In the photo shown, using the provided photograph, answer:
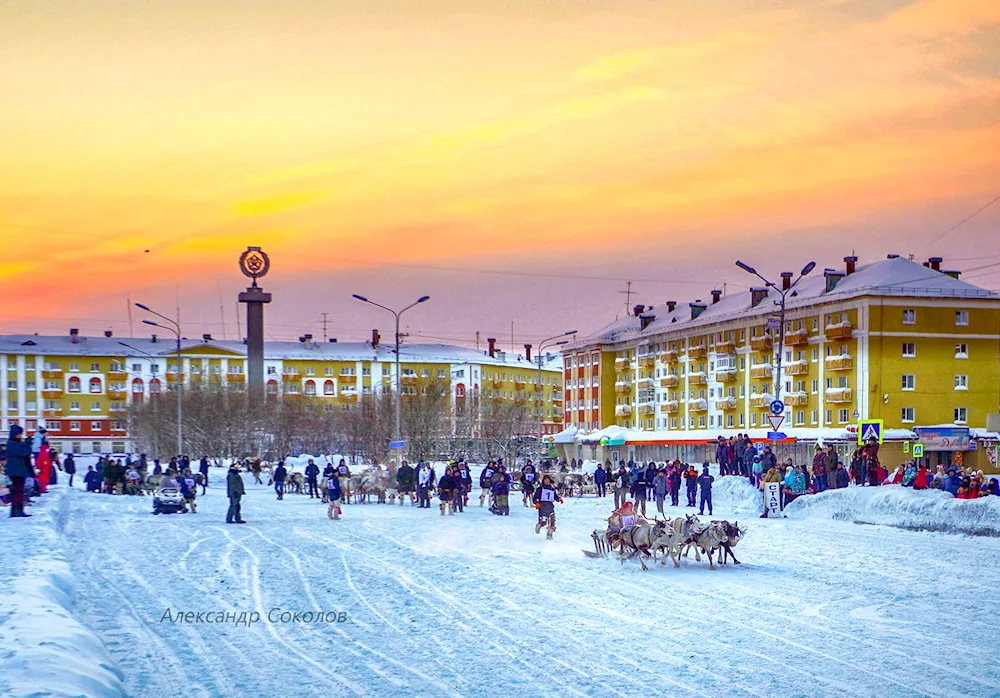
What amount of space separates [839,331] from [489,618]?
63346 millimetres

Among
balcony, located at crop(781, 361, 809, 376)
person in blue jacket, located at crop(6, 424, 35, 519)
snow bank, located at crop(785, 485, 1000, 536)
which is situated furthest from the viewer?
balcony, located at crop(781, 361, 809, 376)

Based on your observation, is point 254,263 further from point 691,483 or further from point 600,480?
point 691,483

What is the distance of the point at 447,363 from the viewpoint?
157 metres

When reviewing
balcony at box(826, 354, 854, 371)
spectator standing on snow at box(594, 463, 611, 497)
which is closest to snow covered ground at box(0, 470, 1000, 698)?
spectator standing on snow at box(594, 463, 611, 497)

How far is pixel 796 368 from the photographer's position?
8094 centimetres

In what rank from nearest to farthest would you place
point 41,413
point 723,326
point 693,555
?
point 693,555
point 723,326
point 41,413

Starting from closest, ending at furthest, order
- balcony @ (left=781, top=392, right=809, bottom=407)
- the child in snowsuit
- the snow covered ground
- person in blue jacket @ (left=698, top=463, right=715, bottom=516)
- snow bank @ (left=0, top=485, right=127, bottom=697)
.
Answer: snow bank @ (left=0, top=485, right=127, bottom=697) → the snow covered ground → the child in snowsuit → person in blue jacket @ (left=698, top=463, right=715, bottom=516) → balcony @ (left=781, top=392, right=809, bottom=407)

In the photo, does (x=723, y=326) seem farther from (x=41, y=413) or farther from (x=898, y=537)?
(x=41, y=413)

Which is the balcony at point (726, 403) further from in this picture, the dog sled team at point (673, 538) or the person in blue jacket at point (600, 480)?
the dog sled team at point (673, 538)

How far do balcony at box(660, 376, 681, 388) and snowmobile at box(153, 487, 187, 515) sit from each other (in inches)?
2489

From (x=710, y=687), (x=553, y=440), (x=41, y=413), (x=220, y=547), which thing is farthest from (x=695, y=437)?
(x=41, y=413)

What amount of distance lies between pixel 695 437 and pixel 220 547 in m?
62.0

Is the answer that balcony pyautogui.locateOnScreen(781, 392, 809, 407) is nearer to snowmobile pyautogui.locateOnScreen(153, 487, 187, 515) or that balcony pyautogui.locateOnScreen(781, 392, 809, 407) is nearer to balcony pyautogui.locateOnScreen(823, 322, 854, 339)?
balcony pyautogui.locateOnScreen(823, 322, 854, 339)

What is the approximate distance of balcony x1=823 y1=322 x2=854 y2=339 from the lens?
74250 mm
